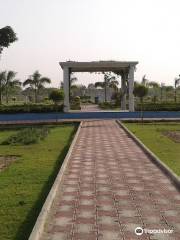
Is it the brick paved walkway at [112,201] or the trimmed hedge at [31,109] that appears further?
the trimmed hedge at [31,109]

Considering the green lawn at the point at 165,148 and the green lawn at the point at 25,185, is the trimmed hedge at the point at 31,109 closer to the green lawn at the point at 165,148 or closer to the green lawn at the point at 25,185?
the green lawn at the point at 165,148

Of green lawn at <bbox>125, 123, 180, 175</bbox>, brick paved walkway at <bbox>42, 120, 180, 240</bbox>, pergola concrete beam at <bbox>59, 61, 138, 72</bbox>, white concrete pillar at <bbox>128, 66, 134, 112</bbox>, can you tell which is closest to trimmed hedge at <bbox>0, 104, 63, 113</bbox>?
pergola concrete beam at <bbox>59, 61, 138, 72</bbox>

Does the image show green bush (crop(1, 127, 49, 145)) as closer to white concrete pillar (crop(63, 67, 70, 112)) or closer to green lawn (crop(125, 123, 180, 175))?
green lawn (crop(125, 123, 180, 175))

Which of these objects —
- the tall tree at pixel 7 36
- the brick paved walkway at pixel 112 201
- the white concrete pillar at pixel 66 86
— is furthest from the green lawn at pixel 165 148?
the tall tree at pixel 7 36

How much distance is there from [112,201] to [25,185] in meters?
2.37

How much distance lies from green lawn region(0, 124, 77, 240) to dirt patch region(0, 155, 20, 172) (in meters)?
0.20

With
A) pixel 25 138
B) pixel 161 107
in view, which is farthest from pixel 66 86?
pixel 25 138

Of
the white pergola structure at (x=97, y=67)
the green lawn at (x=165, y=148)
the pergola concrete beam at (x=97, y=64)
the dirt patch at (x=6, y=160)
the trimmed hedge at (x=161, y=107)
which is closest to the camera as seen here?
the green lawn at (x=165, y=148)

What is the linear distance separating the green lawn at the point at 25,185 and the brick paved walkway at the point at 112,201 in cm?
41

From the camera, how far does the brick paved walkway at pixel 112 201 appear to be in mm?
5910

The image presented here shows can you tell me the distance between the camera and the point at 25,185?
8.97 metres

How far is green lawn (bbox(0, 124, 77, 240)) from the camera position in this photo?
6383 millimetres

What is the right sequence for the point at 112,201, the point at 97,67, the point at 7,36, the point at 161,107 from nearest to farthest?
the point at 112,201 → the point at 97,67 → the point at 161,107 → the point at 7,36

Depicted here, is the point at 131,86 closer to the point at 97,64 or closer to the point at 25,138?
the point at 97,64
